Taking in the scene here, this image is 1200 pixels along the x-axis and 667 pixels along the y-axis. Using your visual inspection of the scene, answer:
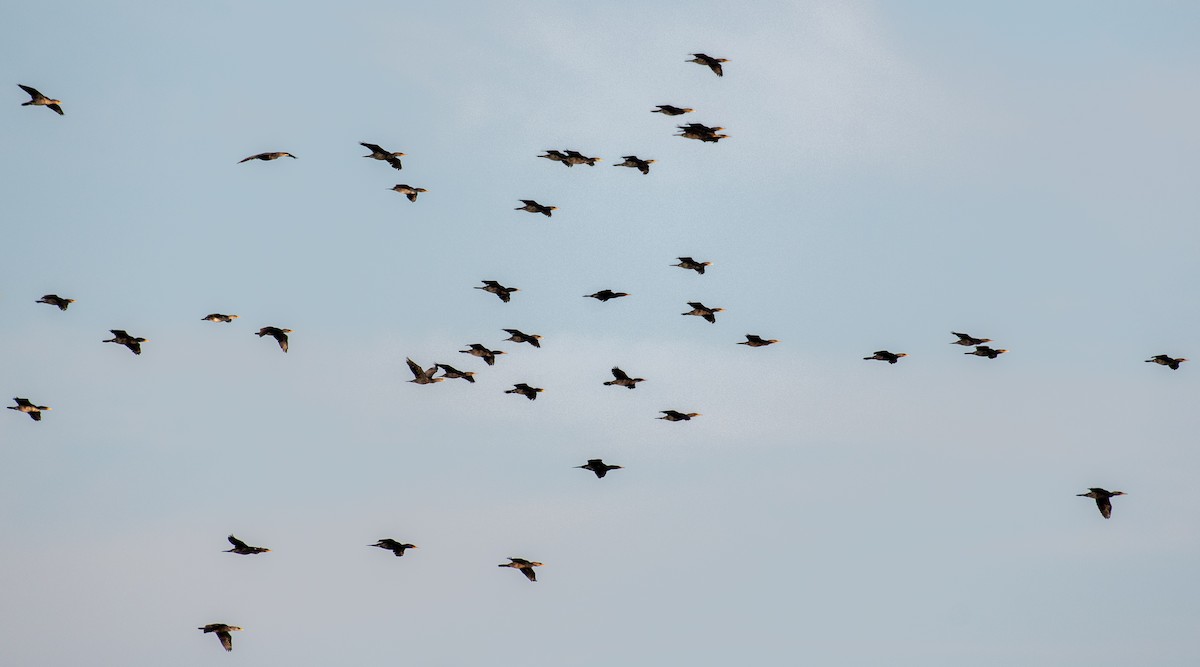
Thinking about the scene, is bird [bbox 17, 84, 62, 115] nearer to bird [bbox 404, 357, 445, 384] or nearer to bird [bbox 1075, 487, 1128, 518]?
bird [bbox 404, 357, 445, 384]

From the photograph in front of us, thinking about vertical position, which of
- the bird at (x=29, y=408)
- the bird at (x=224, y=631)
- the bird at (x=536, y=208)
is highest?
the bird at (x=536, y=208)

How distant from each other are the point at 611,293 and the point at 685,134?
11066mm

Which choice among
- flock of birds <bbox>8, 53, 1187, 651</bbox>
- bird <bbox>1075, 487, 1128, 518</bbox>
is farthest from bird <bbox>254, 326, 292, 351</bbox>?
bird <bbox>1075, 487, 1128, 518</bbox>

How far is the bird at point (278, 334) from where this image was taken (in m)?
101

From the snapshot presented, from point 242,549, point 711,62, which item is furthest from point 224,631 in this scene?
point 711,62

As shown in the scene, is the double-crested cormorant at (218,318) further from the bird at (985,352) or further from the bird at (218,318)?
the bird at (985,352)

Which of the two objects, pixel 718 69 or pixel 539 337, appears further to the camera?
pixel 539 337

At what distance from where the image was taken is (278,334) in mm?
100938

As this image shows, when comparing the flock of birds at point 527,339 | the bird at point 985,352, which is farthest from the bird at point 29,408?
the bird at point 985,352

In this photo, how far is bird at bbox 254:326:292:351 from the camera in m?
101

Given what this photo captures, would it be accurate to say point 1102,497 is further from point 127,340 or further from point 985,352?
point 127,340

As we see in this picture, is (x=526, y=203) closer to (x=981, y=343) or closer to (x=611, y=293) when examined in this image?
(x=611, y=293)

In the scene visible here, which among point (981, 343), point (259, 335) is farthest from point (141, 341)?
point (981, 343)

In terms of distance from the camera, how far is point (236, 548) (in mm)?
103188
